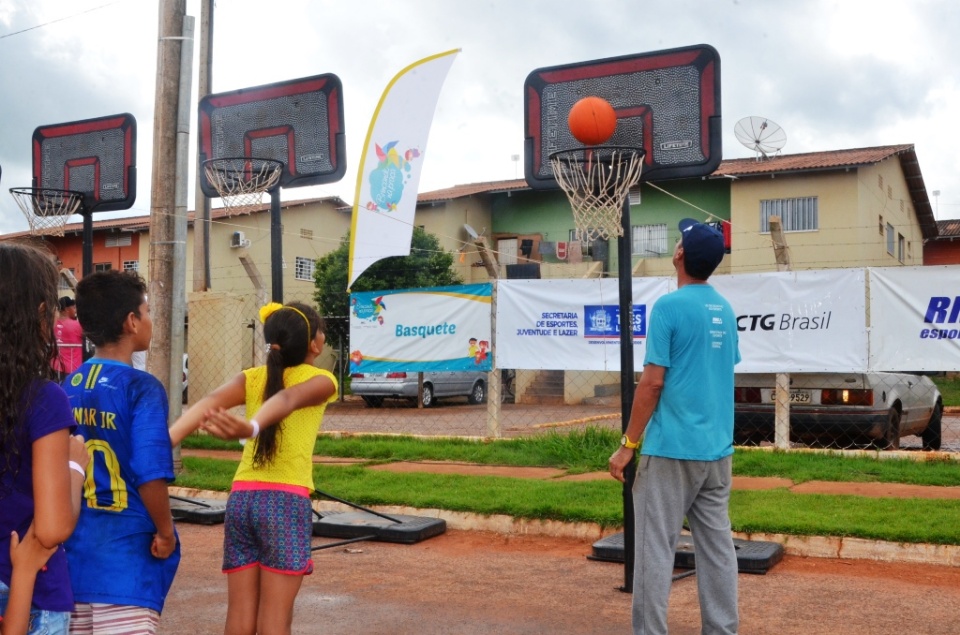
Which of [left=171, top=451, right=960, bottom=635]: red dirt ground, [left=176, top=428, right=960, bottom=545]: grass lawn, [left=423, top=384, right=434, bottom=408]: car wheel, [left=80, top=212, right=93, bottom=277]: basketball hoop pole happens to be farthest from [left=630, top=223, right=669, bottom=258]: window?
[left=171, top=451, right=960, bottom=635]: red dirt ground

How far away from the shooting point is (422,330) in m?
12.9

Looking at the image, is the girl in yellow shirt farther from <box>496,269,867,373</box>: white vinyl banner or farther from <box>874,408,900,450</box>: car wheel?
<box>874,408,900,450</box>: car wheel

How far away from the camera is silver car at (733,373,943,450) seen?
10.7 m

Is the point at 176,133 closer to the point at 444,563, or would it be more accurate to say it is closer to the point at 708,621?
the point at 444,563

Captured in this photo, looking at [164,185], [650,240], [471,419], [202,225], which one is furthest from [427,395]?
[164,185]

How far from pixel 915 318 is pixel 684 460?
6.68 m

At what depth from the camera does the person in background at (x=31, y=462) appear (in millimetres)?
2396

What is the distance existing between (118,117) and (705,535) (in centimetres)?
846

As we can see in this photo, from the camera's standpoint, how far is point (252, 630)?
3.79 metres

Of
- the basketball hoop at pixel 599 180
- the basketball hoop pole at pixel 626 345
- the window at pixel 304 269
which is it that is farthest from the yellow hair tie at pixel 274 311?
the window at pixel 304 269

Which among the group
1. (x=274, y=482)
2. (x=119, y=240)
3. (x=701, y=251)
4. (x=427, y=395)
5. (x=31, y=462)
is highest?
(x=119, y=240)

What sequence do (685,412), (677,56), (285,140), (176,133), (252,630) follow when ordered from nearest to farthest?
(252,630)
(685,412)
(677,56)
(285,140)
(176,133)

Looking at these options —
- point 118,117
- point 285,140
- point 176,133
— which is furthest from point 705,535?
point 118,117

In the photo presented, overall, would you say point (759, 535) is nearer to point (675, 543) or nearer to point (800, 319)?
point (675, 543)
